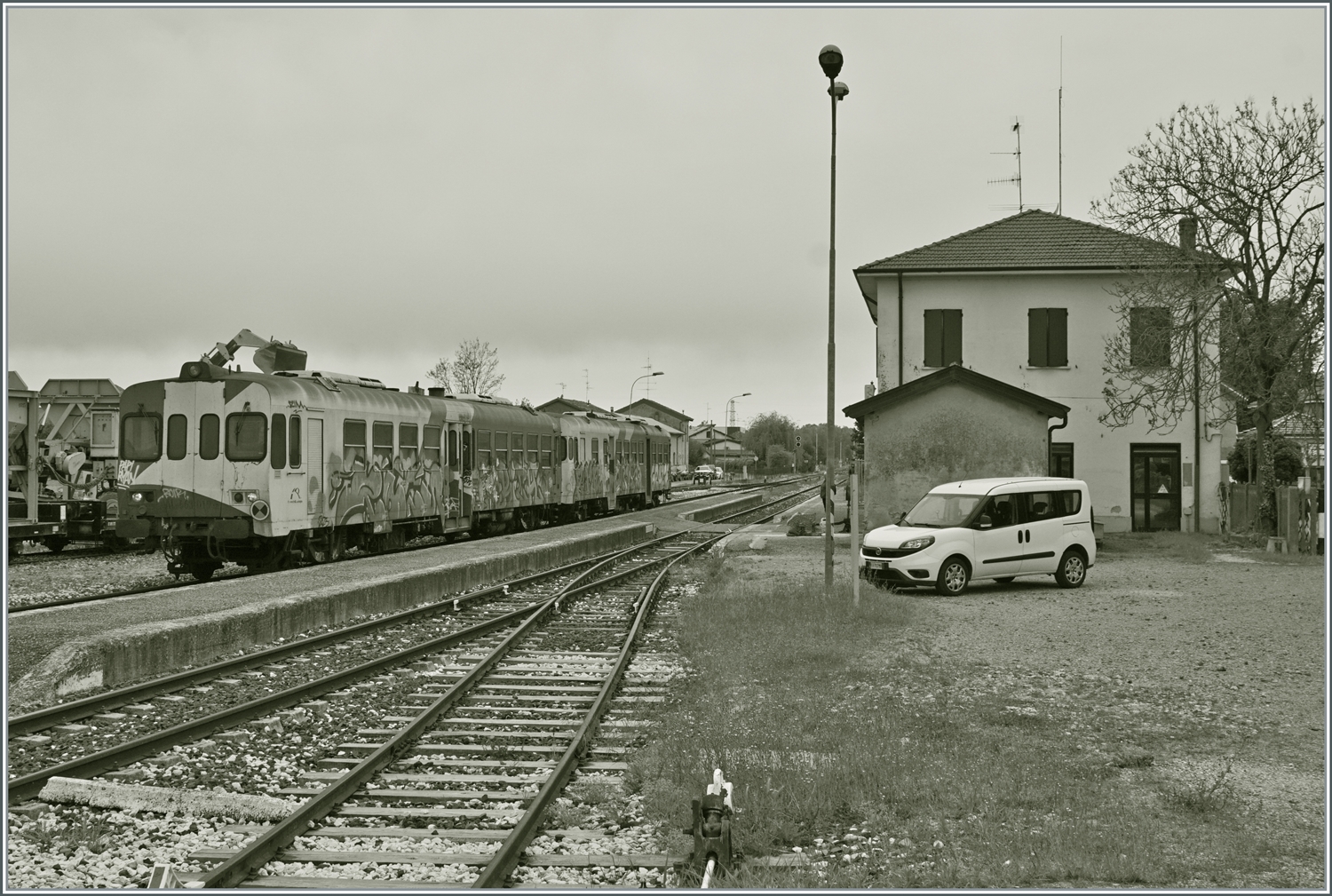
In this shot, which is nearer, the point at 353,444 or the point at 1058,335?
the point at 353,444

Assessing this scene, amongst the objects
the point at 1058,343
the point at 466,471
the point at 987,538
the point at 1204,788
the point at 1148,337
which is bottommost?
the point at 1204,788

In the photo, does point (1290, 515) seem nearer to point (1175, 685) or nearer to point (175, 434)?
point (1175, 685)

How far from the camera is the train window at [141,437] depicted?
18.1 metres

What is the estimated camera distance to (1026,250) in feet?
98.5

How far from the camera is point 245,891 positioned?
496 cm

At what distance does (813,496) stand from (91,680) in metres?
54.1

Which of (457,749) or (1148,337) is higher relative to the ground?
(1148,337)

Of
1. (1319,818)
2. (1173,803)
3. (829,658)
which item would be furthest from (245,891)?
(829,658)

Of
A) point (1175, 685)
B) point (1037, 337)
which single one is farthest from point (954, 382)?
point (1175, 685)

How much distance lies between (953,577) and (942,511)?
1095 millimetres

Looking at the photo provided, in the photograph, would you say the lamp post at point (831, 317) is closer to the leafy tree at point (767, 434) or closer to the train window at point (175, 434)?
the train window at point (175, 434)

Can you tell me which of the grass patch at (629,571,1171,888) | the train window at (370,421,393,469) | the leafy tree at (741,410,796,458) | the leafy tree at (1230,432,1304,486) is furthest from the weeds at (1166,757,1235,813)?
the leafy tree at (741,410,796,458)

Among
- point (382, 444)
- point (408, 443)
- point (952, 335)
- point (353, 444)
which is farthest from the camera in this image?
point (952, 335)

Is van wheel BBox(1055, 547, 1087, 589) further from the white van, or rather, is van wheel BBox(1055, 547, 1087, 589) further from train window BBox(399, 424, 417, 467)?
train window BBox(399, 424, 417, 467)
